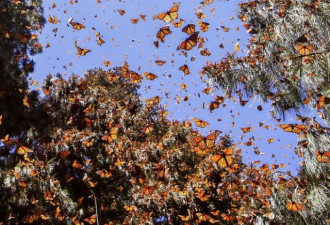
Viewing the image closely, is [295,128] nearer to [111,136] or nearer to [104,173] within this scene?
[104,173]

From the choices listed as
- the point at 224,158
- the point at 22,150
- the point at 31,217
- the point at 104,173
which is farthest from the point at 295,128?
the point at 224,158

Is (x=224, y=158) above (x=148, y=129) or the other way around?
the other way around

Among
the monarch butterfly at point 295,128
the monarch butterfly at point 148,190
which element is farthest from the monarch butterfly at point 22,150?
the monarch butterfly at point 295,128

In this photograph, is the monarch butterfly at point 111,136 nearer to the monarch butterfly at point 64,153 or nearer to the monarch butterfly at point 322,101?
the monarch butterfly at point 64,153

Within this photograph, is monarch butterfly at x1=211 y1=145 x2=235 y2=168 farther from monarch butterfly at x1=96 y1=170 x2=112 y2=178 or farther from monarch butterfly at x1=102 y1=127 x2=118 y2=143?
monarch butterfly at x1=96 y1=170 x2=112 y2=178

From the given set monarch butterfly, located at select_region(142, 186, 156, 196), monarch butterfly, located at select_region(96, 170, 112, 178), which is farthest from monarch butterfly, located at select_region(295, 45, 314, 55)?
monarch butterfly, located at select_region(96, 170, 112, 178)

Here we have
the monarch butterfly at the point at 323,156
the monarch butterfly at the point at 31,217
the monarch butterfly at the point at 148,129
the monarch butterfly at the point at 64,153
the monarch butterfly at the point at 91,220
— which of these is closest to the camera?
the monarch butterfly at the point at 323,156
